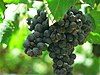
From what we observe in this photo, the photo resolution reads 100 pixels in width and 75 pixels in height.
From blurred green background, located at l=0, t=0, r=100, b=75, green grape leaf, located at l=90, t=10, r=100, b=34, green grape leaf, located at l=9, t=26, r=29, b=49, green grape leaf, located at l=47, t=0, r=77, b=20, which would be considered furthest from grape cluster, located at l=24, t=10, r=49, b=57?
green grape leaf, located at l=9, t=26, r=29, b=49

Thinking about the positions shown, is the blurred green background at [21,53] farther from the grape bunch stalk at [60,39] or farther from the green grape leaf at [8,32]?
the grape bunch stalk at [60,39]

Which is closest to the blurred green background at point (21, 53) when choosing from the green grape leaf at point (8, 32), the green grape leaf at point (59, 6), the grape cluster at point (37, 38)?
the green grape leaf at point (8, 32)

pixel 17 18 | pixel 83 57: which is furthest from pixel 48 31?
pixel 83 57

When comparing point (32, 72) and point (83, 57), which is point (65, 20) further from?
point (32, 72)

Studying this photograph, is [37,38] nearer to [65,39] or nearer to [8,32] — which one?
[65,39]

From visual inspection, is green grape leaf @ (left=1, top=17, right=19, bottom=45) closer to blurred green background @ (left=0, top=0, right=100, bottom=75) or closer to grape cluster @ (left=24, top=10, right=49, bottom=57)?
blurred green background @ (left=0, top=0, right=100, bottom=75)

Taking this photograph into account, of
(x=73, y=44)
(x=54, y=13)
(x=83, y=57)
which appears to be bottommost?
(x=73, y=44)
